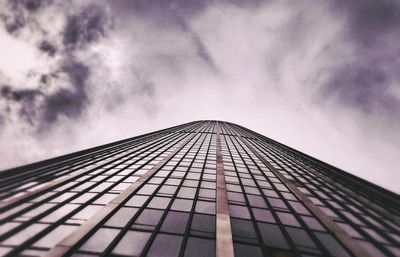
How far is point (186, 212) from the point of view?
14.9 m

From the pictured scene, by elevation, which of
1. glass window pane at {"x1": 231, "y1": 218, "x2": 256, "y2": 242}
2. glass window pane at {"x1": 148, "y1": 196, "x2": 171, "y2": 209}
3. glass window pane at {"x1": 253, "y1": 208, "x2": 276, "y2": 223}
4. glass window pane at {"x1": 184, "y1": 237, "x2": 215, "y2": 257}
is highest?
glass window pane at {"x1": 148, "y1": 196, "x2": 171, "y2": 209}

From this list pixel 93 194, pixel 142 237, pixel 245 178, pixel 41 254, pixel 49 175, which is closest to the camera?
pixel 41 254

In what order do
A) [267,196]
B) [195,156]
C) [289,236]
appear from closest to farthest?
[289,236] → [267,196] → [195,156]

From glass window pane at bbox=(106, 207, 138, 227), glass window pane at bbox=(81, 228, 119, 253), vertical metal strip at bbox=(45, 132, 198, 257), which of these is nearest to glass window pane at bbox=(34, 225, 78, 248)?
vertical metal strip at bbox=(45, 132, 198, 257)

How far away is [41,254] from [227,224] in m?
8.53

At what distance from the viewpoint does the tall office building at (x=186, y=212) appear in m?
11.4

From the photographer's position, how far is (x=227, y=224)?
13.2 m

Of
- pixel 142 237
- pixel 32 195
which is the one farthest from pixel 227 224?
Result: pixel 32 195

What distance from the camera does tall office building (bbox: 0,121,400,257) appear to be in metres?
11.4

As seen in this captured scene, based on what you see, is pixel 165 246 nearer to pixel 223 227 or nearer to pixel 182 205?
pixel 223 227

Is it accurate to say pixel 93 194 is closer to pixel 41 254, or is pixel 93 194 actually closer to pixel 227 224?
pixel 41 254

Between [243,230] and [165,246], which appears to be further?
[243,230]

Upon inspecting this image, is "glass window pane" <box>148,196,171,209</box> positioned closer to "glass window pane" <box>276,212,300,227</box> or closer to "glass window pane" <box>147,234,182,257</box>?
"glass window pane" <box>147,234,182,257</box>

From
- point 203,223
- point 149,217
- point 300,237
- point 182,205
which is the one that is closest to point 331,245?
point 300,237
